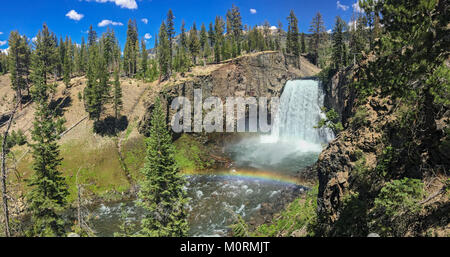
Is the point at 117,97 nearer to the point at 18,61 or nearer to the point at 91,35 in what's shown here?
the point at 18,61

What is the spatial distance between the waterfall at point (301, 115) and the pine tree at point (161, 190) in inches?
1372

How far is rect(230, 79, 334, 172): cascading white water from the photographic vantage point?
41.5 m

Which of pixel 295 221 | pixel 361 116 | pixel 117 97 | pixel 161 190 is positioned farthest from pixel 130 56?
pixel 361 116

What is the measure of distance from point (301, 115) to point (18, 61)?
70407 mm

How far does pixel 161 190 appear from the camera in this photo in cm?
1822

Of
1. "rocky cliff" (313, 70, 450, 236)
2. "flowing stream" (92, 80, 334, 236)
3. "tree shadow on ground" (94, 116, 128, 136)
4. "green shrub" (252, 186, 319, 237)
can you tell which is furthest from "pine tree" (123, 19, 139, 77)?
"rocky cliff" (313, 70, 450, 236)

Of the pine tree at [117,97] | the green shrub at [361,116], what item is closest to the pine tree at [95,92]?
the pine tree at [117,97]

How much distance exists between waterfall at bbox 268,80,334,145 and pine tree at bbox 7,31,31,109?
62.7 meters

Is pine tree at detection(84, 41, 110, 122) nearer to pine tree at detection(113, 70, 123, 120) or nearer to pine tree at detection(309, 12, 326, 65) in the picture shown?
pine tree at detection(113, 70, 123, 120)

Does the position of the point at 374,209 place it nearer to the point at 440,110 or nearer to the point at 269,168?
the point at 440,110

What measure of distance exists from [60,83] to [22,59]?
32.8ft

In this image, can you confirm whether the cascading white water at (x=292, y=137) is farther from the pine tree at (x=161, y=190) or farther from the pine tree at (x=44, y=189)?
the pine tree at (x=44, y=189)

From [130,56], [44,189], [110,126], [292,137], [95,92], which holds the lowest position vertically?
[44,189]
